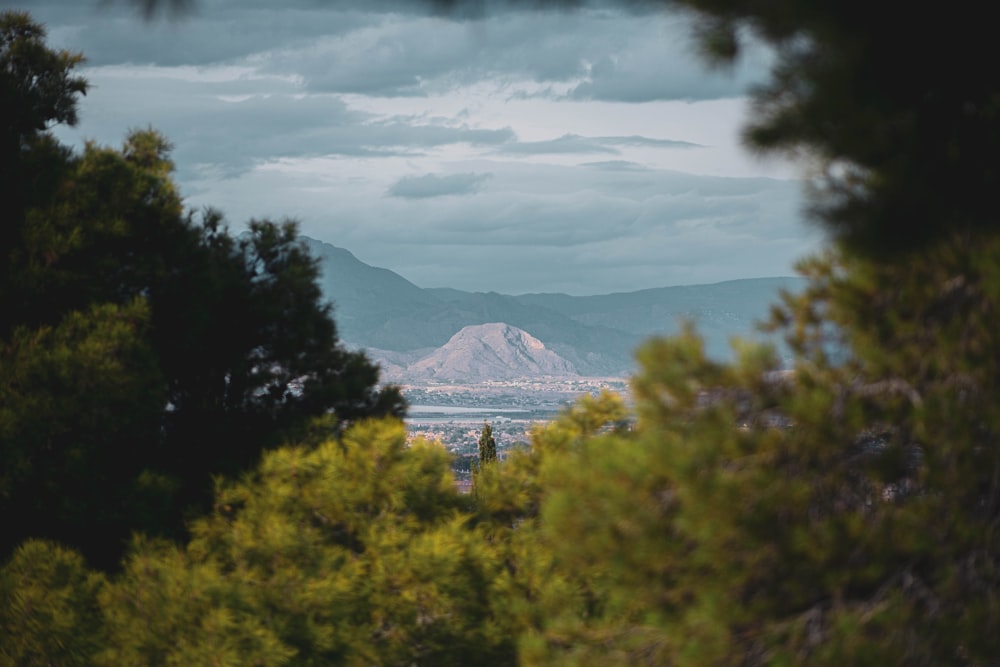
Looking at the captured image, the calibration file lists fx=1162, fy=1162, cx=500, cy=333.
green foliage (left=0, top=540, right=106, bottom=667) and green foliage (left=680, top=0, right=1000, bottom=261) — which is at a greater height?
green foliage (left=680, top=0, right=1000, bottom=261)

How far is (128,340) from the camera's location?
10797 millimetres

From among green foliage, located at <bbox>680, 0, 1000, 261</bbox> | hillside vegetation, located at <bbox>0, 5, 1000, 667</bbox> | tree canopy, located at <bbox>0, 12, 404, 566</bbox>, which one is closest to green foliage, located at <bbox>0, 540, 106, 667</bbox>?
hillside vegetation, located at <bbox>0, 5, 1000, 667</bbox>

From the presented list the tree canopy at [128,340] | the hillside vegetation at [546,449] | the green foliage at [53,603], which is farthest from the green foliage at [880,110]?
the green foliage at [53,603]

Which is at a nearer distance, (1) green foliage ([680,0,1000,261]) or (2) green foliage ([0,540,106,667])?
(1) green foliage ([680,0,1000,261])

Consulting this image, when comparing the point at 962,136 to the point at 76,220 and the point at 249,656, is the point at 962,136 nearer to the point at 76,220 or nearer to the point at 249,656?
the point at 249,656

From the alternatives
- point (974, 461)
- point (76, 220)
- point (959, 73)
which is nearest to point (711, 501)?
point (974, 461)

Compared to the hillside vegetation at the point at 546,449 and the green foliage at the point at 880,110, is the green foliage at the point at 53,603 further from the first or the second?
the green foliage at the point at 880,110

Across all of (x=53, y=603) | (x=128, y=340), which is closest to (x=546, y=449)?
(x=128, y=340)

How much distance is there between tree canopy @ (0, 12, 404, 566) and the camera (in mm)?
10812

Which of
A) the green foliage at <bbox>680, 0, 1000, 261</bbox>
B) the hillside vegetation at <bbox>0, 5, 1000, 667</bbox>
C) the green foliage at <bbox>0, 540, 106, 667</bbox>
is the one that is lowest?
the green foliage at <bbox>0, 540, 106, 667</bbox>

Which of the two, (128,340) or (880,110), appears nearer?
(880,110)

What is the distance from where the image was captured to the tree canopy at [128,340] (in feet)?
35.5

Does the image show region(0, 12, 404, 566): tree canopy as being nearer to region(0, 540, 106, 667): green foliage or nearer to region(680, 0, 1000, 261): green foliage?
region(0, 540, 106, 667): green foliage

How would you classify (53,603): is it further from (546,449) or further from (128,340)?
(546,449)
